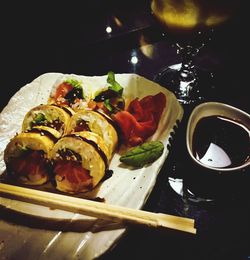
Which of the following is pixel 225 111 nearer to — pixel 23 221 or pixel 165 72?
pixel 165 72

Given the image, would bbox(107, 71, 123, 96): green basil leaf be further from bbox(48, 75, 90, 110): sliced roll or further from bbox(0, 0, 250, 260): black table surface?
bbox(0, 0, 250, 260): black table surface

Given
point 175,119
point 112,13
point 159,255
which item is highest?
point 112,13

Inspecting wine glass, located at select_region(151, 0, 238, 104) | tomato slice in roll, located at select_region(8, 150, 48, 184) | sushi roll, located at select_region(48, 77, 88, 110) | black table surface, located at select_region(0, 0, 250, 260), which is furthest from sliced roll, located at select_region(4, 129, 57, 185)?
wine glass, located at select_region(151, 0, 238, 104)

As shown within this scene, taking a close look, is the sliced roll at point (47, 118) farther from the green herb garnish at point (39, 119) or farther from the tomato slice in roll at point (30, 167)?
the tomato slice in roll at point (30, 167)

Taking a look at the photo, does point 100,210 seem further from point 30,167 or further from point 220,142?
point 220,142

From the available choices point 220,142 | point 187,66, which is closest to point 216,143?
point 220,142

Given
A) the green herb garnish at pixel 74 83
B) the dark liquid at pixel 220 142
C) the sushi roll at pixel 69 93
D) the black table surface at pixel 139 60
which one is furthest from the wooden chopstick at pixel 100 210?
the green herb garnish at pixel 74 83

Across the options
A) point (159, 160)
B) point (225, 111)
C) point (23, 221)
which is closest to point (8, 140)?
point (23, 221)
